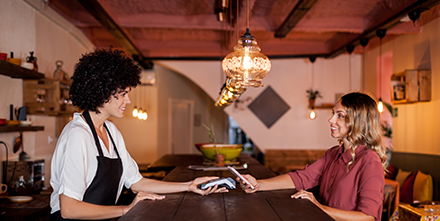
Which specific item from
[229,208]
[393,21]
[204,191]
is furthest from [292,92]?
[229,208]

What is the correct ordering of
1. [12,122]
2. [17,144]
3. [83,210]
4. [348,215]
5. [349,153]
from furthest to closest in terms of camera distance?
[17,144] < [12,122] < [349,153] < [348,215] < [83,210]

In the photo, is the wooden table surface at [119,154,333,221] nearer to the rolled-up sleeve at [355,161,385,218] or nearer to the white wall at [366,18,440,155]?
the rolled-up sleeve at [355,161,385,218]

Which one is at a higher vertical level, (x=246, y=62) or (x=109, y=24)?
(x=109, y=24)

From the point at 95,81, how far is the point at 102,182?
0.53 meters

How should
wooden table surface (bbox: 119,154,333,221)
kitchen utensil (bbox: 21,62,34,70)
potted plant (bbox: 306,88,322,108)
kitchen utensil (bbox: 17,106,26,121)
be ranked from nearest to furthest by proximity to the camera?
wooden table surface (bbox: 119,154,333,221)
kitchen utensil (bbox: 21,62,34,70)
kitchen utensil (bbox: 17,106,26,121)
potted plant (bbox: 306,88,322,108)

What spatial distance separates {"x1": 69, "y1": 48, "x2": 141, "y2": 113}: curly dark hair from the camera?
5.86ft

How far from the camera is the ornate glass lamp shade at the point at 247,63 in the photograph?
84.5 inches

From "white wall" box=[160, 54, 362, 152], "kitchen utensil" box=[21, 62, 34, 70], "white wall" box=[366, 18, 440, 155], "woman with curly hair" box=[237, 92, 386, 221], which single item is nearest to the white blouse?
"woman with curly hair" box=[237, 92, 386, 221]

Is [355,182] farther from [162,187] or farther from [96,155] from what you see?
[96,155]

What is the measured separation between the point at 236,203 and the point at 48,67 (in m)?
3.28

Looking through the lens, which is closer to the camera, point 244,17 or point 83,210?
point 83,210

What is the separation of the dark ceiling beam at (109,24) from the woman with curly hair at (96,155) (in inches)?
69.2

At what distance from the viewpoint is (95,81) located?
1.79 meters

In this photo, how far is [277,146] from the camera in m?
6.53
